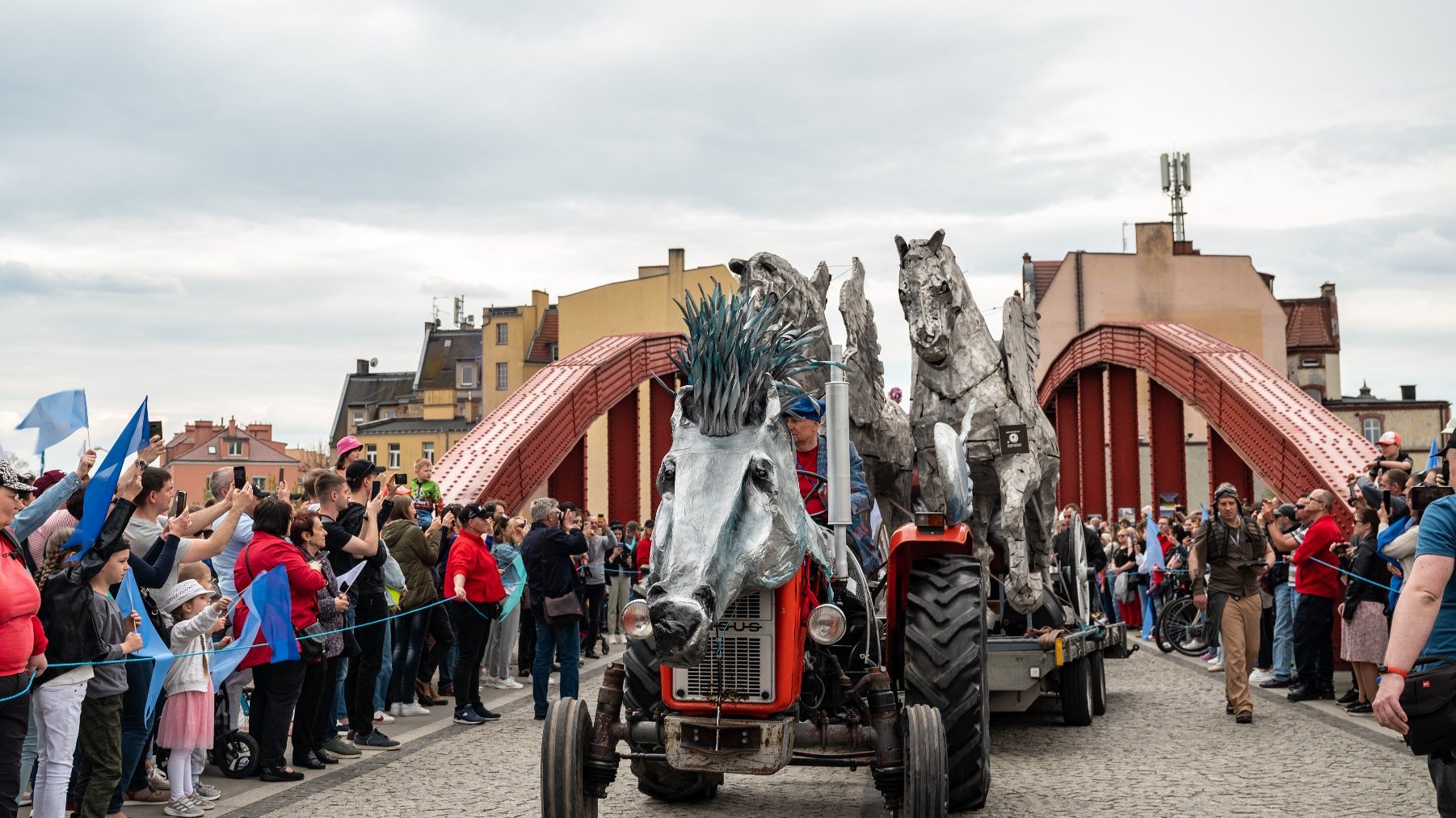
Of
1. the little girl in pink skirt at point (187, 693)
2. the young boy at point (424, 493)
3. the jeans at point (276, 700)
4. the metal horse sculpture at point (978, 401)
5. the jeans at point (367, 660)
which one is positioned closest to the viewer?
the little girl in pink skirt at point (187, 693)

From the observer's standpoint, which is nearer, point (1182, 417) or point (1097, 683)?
point (1097, 683)

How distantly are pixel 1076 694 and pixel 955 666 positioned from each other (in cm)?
425

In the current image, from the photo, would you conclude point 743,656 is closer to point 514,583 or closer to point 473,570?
point 473,570

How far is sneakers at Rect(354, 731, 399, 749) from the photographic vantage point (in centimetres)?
980

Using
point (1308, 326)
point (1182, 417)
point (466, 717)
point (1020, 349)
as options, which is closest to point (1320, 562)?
point (1020, 349)

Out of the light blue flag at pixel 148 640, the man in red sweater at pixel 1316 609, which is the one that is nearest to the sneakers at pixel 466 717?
the light blue flag at pixel 148 640

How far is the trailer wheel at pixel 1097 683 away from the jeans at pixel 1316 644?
1.99 m

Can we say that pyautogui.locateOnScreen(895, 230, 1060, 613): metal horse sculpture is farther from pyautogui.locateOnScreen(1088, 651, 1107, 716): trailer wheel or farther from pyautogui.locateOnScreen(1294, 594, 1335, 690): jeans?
pyautogui.locateOnScreen(1294, 594, 1335, 690): jeans

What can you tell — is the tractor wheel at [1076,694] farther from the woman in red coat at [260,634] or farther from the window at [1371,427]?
the window at [1371,427]

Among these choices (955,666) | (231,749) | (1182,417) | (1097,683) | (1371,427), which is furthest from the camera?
(1371,427)

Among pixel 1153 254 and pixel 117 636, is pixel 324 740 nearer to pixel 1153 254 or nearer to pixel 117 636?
pixel 117 636

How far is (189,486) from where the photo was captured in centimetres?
7281

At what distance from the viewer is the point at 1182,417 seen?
3312 centimetres

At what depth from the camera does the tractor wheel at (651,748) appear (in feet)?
21.7
